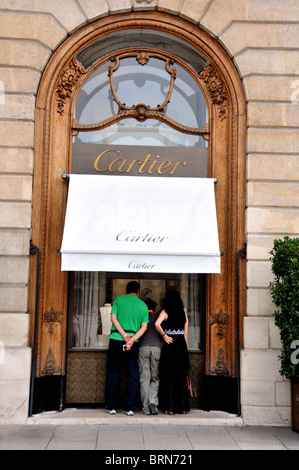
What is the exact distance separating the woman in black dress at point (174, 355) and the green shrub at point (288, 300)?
153 cm

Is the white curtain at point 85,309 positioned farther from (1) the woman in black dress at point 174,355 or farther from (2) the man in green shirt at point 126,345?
(1) the woman in black dress at point 174,355

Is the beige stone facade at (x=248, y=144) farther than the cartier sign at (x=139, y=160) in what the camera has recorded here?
No

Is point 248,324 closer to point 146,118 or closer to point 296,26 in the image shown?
point 146,118

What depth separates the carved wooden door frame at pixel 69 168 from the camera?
28.3 ft

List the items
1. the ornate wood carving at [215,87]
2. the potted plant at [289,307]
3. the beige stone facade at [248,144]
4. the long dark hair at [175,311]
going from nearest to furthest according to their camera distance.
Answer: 1. the potted plant at [289,307]
2. the beige stone facade at [248,144]
3. the long dark hair at [175,311]
4. the ornate wood carving at [215,87]

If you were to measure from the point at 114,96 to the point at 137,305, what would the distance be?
3578mm

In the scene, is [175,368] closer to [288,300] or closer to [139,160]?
[288,300]

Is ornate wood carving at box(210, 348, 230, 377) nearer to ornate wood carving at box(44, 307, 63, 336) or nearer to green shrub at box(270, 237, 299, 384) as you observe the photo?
green shrub at box(270, 237, 299, 384)

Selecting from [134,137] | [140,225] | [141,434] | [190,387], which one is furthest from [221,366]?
[134,137]

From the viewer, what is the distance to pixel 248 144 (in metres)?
8.73

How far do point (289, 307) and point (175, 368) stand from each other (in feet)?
6.87

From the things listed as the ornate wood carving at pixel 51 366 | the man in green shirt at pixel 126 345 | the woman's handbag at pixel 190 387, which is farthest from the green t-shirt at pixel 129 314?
the woman's handbag at pixel 190 387

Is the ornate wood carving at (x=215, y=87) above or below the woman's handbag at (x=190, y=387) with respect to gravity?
above

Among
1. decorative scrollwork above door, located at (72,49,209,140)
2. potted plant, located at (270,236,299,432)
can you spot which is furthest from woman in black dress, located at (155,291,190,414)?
decorative scrollwork above door, located at (72,49,209,140)
